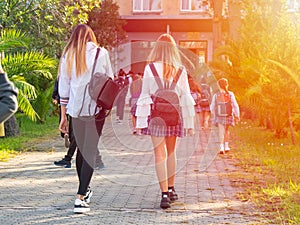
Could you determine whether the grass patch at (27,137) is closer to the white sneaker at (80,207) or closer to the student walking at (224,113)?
the student walking at (224,113)

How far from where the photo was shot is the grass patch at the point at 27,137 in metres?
13.7

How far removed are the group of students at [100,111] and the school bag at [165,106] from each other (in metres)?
0.02

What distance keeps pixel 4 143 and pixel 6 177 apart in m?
5.20

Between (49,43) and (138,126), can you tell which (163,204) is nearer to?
(138,126)

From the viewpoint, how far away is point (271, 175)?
34.6ft

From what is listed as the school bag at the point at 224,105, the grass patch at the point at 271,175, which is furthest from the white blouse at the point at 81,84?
the school bag at the point at 224,105

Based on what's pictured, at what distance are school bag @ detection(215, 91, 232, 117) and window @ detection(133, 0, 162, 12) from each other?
107 ft

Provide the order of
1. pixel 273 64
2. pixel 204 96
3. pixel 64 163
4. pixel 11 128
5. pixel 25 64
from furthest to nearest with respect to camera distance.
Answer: pixel 204 96, pixel 11 128, pixel 273 64, pixel 25 64, pixel 64 163

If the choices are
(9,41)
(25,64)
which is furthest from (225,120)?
(9,41)

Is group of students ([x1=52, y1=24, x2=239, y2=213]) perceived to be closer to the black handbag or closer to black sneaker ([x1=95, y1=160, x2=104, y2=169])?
the black handbag

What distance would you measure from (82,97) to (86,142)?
0.48 m

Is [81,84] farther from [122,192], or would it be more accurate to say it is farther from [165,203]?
[122,192]

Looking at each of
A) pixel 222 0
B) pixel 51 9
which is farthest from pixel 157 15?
pixel 51 9

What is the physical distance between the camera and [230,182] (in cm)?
983
